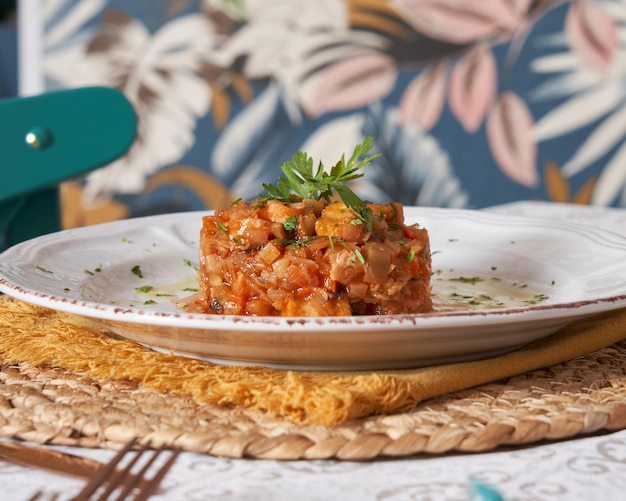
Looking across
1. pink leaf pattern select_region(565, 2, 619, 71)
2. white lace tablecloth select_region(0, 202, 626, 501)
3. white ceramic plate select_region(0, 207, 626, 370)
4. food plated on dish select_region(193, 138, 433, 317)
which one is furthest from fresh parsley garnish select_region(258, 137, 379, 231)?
pink leaf pattern select_region(565, 2, 619, 71)

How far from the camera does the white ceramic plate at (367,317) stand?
3.54ft

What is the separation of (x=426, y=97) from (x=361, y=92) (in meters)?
0.32

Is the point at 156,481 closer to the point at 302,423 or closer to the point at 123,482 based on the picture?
the point at 123,482

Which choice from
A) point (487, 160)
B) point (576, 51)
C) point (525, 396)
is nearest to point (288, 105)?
point (487, 160)

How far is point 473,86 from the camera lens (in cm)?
427

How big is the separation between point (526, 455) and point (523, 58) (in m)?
3.51

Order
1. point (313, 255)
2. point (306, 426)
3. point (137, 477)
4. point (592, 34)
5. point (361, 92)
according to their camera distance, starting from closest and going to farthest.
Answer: point (137, 477)
point (306, 426)
point (313, 255)
point (592, 34)
point (361, 92)

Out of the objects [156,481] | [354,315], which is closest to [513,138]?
[354,315]

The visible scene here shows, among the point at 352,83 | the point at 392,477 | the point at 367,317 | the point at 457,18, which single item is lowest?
the point at 392,477

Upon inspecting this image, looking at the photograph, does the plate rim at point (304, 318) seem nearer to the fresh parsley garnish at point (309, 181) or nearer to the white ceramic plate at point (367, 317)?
the white ceramic plate at point (367, 317)

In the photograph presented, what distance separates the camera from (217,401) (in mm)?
1078

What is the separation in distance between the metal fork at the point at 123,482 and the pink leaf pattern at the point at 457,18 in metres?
3.65

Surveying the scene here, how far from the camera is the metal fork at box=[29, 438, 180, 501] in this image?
0.81 meters

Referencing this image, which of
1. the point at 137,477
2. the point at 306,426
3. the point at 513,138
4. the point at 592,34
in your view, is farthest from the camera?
the point at 513,138
